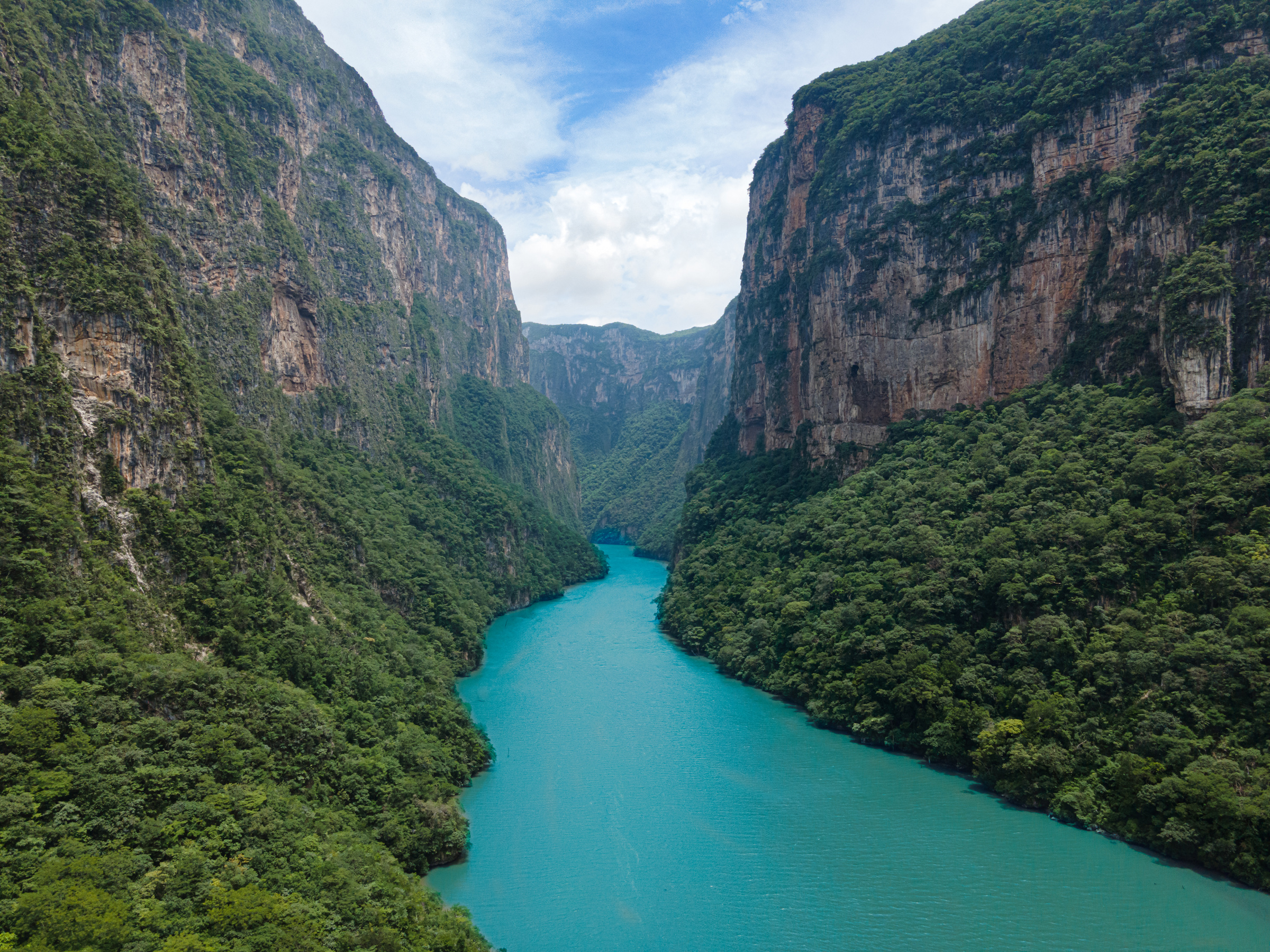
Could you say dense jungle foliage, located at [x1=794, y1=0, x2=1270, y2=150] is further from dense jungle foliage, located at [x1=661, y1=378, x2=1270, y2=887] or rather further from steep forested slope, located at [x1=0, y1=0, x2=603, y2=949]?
steep forested slope, located at [x1=0, y1=0, x2=603, y2=949]

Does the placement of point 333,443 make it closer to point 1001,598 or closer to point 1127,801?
point 1001,598

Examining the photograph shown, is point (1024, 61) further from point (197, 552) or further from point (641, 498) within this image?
point (641, 498)

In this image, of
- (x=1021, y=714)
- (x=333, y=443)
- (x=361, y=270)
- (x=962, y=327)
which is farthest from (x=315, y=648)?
(x=361, y=270)

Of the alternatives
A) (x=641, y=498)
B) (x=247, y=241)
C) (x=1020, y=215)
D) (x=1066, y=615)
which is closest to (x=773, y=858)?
(x=1066, y=615)

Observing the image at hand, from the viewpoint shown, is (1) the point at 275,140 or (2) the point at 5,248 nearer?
(2) the point at 5,248

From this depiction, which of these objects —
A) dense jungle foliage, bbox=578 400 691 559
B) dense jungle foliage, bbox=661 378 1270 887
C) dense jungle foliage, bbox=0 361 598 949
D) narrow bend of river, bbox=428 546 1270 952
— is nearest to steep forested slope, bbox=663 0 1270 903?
dense jungle foliage, bbox=661 378 1270 887

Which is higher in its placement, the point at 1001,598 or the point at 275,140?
the point at 275,140
